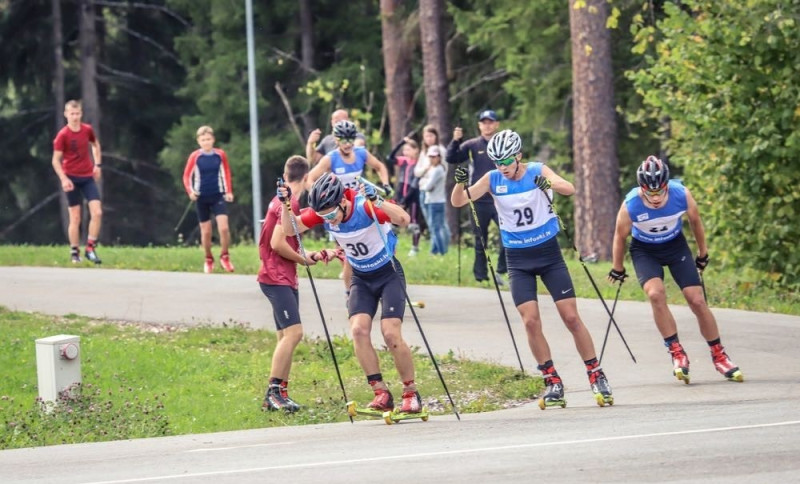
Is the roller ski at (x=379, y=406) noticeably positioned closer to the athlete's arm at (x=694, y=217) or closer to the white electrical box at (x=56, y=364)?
the white electrical box at (x=56, y=364)

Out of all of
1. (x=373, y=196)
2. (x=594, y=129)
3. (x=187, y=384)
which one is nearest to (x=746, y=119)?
(x=594, y=129)

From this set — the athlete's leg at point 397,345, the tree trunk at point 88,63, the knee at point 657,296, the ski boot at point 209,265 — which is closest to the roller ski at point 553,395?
the athlete's leg at point 397,345

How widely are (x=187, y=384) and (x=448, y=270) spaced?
7.68m

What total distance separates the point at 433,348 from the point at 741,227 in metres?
5.20

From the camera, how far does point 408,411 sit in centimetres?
1162

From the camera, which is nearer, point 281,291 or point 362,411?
point 362,411

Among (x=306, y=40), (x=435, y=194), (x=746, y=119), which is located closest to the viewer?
(x=746, y=119)

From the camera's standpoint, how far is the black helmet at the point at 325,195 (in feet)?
36.3

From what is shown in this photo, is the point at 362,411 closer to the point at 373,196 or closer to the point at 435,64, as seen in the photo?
the point at 373,196

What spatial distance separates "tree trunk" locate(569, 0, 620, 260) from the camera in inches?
941

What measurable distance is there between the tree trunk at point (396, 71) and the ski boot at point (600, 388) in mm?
22735

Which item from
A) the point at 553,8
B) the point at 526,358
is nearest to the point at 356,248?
the point at 526,358

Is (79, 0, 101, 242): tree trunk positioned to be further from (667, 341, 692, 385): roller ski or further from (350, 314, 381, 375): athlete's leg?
(350, 314, 381, 375): athlete's leg

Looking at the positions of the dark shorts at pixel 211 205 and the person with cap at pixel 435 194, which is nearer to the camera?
the dark shorts at pixel 211 205
